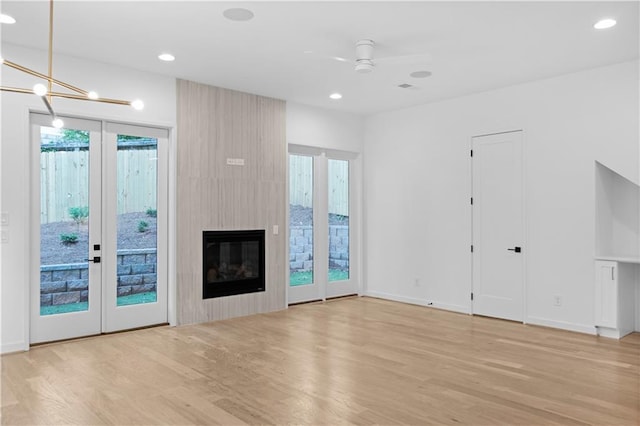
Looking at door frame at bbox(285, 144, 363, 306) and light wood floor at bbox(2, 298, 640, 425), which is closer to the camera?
light wood floor at bbox(2, 298, 640, 425)

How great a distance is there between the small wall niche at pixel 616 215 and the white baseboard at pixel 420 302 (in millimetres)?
1935

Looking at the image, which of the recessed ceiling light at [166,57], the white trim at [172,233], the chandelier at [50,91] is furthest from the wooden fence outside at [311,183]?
the chandelier at [50,91]

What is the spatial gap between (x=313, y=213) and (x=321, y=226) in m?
0.25

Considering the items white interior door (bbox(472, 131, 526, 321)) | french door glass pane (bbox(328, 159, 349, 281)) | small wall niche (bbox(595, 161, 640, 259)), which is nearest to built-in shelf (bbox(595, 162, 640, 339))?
small wall niche (bbox(595, 161, 640, 259))

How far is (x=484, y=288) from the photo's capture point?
6344 mm

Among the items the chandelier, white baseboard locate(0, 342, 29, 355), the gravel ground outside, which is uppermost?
the chandelier

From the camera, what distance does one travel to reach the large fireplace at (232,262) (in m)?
6.10

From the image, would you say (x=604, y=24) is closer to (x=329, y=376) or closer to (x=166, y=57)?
(x=329, y=376)

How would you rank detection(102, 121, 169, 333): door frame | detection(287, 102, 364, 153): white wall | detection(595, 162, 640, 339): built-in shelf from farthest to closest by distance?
detection(287, 102, 364, 153): white wall < detection(102, 121, 169, 333): door frame < detection(595, 162, 640, 339): built-in shelf

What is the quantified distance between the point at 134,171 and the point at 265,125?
197 centimetres

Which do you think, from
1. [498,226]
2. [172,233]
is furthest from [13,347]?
[498,226]

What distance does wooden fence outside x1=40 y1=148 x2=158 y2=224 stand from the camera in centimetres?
495

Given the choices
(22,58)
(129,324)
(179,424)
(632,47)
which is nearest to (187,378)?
(179,424)

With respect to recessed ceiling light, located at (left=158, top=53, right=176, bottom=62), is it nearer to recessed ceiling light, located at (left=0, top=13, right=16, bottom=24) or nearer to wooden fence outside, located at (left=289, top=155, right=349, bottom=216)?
recessed ceiling light, located at (left=0, top=13, right=16, bottom=24)
